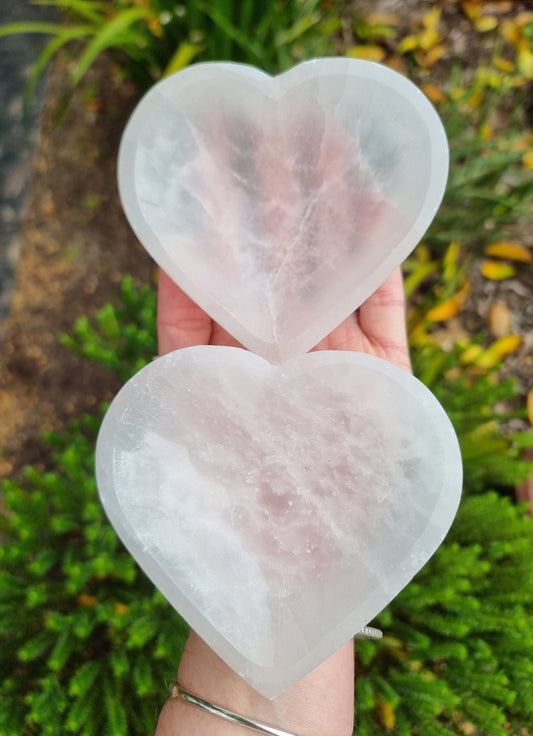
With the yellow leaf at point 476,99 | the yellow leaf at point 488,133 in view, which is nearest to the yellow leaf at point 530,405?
the yellow leaf at point 488,133

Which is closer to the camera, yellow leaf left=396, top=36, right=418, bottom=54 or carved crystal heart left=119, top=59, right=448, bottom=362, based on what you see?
carved crystal heart left=119, top=59, right=448, bottom=362

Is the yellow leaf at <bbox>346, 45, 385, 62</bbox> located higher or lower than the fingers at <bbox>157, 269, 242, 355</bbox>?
higher

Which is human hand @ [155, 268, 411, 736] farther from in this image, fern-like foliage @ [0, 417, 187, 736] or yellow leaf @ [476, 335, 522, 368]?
yellow leaf @ [476, 335, 522, 368]

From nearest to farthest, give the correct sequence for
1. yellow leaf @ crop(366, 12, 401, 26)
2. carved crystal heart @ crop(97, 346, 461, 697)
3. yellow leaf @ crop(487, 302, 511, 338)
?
carved crystal heart @ crop(97, 346, 461, 697)
yellow leaf @ crop(487, 302, 511, 338)
yellow leaf @ crop(366, 12, 401, 26)

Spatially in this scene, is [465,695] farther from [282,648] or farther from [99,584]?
[99,584]

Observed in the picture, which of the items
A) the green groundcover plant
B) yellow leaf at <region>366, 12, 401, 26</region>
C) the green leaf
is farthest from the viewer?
yellow leaf at <region>366, 12, 401, 26</region>

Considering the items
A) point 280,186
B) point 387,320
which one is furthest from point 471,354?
point 280,186

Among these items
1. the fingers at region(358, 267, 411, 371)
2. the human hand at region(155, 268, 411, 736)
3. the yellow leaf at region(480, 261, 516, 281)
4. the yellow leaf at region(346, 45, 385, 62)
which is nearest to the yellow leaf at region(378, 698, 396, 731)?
the human hand at region(155, 268, 411, 736)

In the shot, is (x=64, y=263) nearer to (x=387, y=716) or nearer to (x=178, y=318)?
(x=178, y=318)
